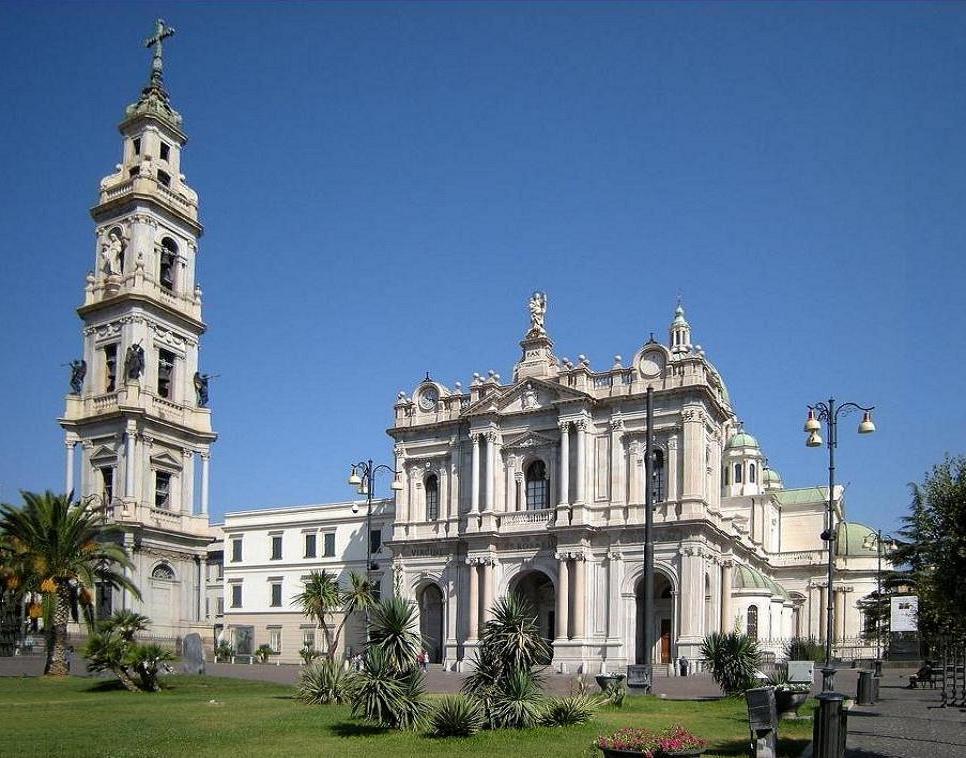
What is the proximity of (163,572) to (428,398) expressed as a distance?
1767cm

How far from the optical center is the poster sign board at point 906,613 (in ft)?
99.1

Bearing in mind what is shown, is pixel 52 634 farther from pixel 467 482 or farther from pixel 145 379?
pixel 467 482

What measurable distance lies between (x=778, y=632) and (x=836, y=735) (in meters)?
50.5

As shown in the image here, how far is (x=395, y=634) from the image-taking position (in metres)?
21.7

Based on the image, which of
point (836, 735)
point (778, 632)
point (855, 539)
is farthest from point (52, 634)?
point (855, 539)

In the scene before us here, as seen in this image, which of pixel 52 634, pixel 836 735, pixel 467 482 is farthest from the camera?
pixel 467 482

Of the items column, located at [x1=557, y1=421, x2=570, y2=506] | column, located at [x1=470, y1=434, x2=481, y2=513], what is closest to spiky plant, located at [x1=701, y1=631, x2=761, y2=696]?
column, located at [x1=557, y1=421, x2=570, y2=506]

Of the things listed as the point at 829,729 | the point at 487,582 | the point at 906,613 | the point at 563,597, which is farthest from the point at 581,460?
the point at 829,729

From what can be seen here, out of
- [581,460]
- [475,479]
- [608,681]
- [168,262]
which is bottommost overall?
[608,681]

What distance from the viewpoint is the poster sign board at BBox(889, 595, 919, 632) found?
3022 centimetres

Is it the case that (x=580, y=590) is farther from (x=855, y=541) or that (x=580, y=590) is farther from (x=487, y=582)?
(x=855, y=541)

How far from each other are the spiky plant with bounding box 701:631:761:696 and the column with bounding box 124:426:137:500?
3396 cm

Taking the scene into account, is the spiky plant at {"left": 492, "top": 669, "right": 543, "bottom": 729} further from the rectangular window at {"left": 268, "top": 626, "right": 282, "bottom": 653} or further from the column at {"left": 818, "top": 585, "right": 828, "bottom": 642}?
the column at {"left": 818, "top": 585, "right": 828, "bottom": 642}

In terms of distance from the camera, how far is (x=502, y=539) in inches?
2226
